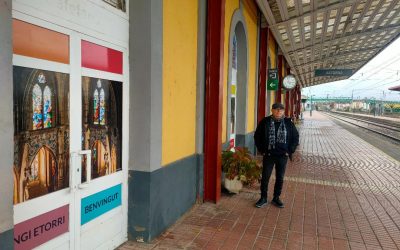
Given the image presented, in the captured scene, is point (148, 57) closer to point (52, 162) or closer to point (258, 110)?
point (52, 162)

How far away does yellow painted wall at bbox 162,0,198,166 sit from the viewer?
13.1 feet

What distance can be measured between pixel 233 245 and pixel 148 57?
234 cm

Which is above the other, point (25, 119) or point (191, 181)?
point (25, 119)

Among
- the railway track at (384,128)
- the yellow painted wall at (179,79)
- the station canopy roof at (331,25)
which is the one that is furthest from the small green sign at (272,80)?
the railway track at (384,128)

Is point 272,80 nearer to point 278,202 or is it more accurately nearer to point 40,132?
point 278,202

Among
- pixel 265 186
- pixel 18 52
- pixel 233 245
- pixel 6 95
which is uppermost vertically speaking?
pixel 18 52

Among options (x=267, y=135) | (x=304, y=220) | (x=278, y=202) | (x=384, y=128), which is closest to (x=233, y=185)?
(x=278, y=202)

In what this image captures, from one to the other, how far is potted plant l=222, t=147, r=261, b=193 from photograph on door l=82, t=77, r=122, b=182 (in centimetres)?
257

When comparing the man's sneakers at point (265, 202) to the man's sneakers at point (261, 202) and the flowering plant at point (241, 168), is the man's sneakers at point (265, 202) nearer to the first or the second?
the man's sneakers at point (261, 202)

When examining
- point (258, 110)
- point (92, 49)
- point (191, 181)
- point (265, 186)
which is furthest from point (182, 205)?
point (258, 110)

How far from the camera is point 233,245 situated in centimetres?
376

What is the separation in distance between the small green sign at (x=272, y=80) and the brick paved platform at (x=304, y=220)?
14.0 feet

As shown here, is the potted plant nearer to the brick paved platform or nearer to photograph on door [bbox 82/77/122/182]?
the brick paved platform

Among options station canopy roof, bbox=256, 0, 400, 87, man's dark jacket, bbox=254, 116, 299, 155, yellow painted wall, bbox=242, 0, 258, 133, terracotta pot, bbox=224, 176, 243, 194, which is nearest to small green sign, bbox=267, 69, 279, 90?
yellow painted wall, bbox=242, 0, 258, 133
